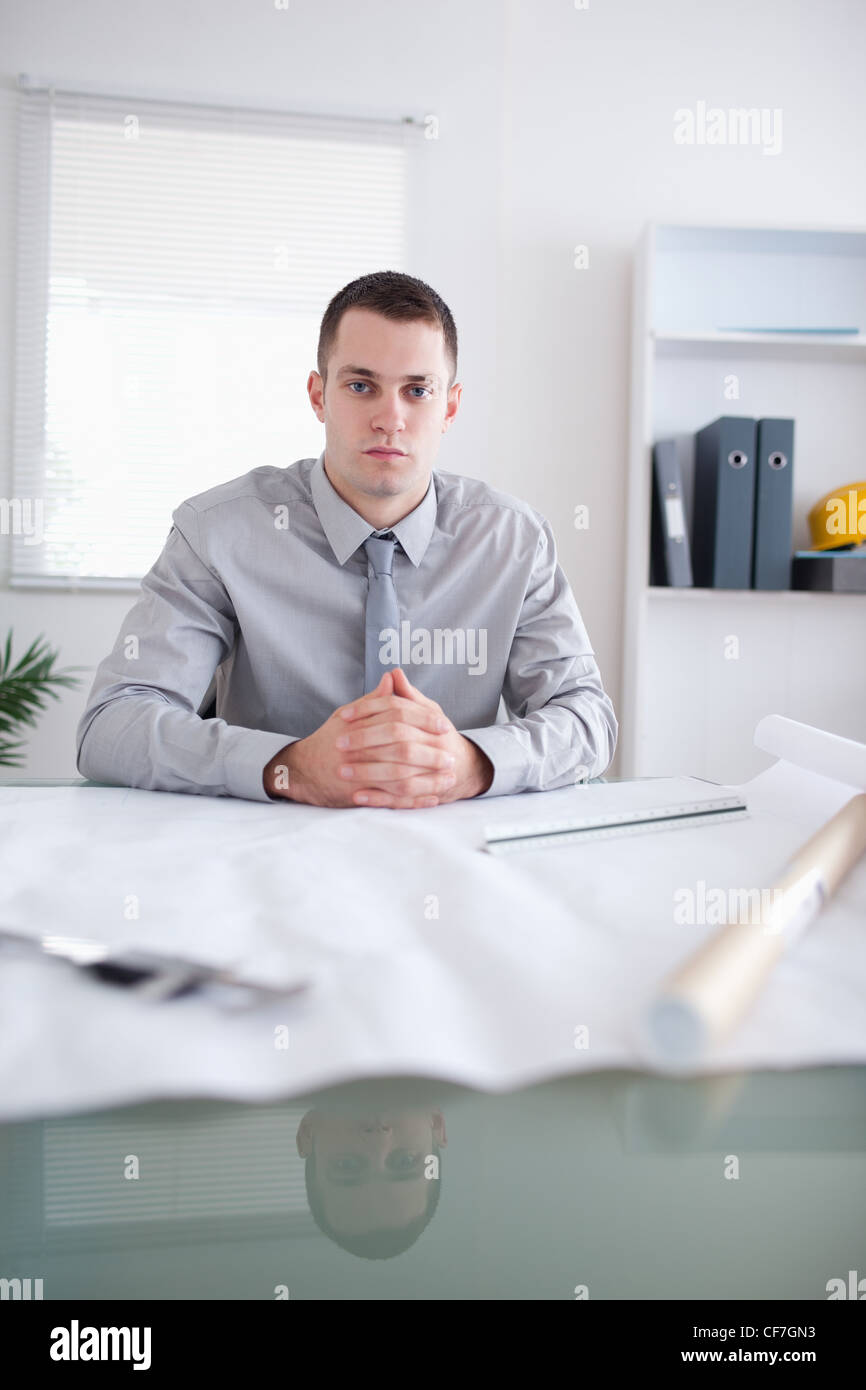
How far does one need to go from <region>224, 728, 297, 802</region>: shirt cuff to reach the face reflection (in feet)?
2.28

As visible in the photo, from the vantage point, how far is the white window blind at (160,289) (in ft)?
9.17

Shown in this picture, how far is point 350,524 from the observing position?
1.46 meters

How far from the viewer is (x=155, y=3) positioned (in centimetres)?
277

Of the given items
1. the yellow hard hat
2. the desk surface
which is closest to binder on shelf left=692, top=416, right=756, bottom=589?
the yellow hard hat

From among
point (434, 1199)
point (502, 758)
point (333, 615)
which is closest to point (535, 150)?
point (333, 615)

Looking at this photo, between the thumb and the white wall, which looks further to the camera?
the white wall

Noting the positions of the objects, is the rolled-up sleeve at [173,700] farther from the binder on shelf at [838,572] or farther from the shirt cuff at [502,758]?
the binder on shelf at [838,572]

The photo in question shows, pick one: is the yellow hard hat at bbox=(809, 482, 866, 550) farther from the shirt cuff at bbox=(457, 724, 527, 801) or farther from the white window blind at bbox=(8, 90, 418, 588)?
the shirt cuff at bbox=(457, 724, 527, 801)

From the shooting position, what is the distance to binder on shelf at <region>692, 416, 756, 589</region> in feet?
8.41

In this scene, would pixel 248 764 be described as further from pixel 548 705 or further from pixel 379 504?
pixel 379 504

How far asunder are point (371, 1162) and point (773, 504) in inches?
99.9

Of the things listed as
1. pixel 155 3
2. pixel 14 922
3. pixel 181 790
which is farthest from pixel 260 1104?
pixel 155 3

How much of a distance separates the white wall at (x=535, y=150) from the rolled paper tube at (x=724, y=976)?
7.91 ft
